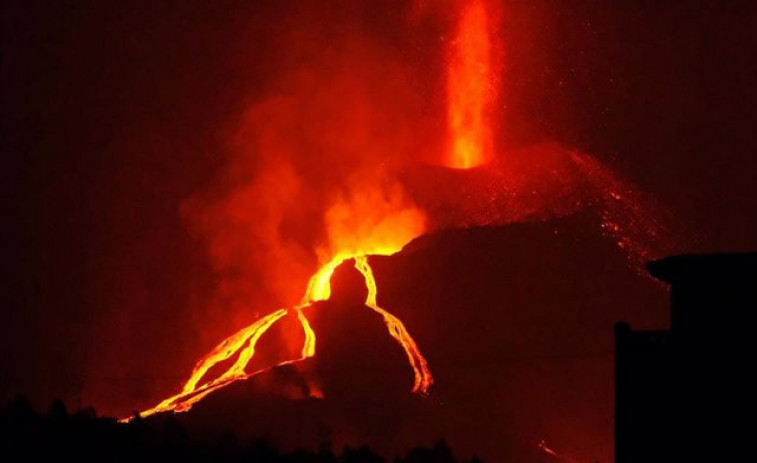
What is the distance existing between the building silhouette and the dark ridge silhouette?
493cm

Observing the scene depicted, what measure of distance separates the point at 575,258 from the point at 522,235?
159 cm

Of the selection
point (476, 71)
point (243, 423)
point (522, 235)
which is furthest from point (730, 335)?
point (476, 71)

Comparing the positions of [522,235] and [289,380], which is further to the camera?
[522,235]

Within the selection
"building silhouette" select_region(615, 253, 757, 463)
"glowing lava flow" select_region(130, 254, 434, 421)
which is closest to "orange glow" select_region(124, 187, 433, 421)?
"glowing lava flow" select_region(130, 254, 434, 421)

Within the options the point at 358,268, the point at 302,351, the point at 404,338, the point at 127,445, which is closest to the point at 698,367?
the point at 127,445

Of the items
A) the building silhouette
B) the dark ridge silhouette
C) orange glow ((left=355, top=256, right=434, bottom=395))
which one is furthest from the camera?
orange glow ((left=355, top=256, right=434, bottom=395))

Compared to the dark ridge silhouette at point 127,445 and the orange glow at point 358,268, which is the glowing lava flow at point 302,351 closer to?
the orange glow at point 358,268

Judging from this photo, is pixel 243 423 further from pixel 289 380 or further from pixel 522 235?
pixel 522 235

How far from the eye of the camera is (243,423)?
20.7 m

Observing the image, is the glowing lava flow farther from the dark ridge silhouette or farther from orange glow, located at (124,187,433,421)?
the dark ridge silhouette

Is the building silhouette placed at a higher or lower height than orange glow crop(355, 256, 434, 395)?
lower

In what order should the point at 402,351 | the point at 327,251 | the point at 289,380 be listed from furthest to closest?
the point at 327,251
the point at 402,351
the point at 289,380

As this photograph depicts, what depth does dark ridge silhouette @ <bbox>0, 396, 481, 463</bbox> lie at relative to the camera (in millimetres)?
17797

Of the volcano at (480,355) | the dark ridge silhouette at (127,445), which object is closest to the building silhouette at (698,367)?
the dark ridge silhouette at (127,445)
